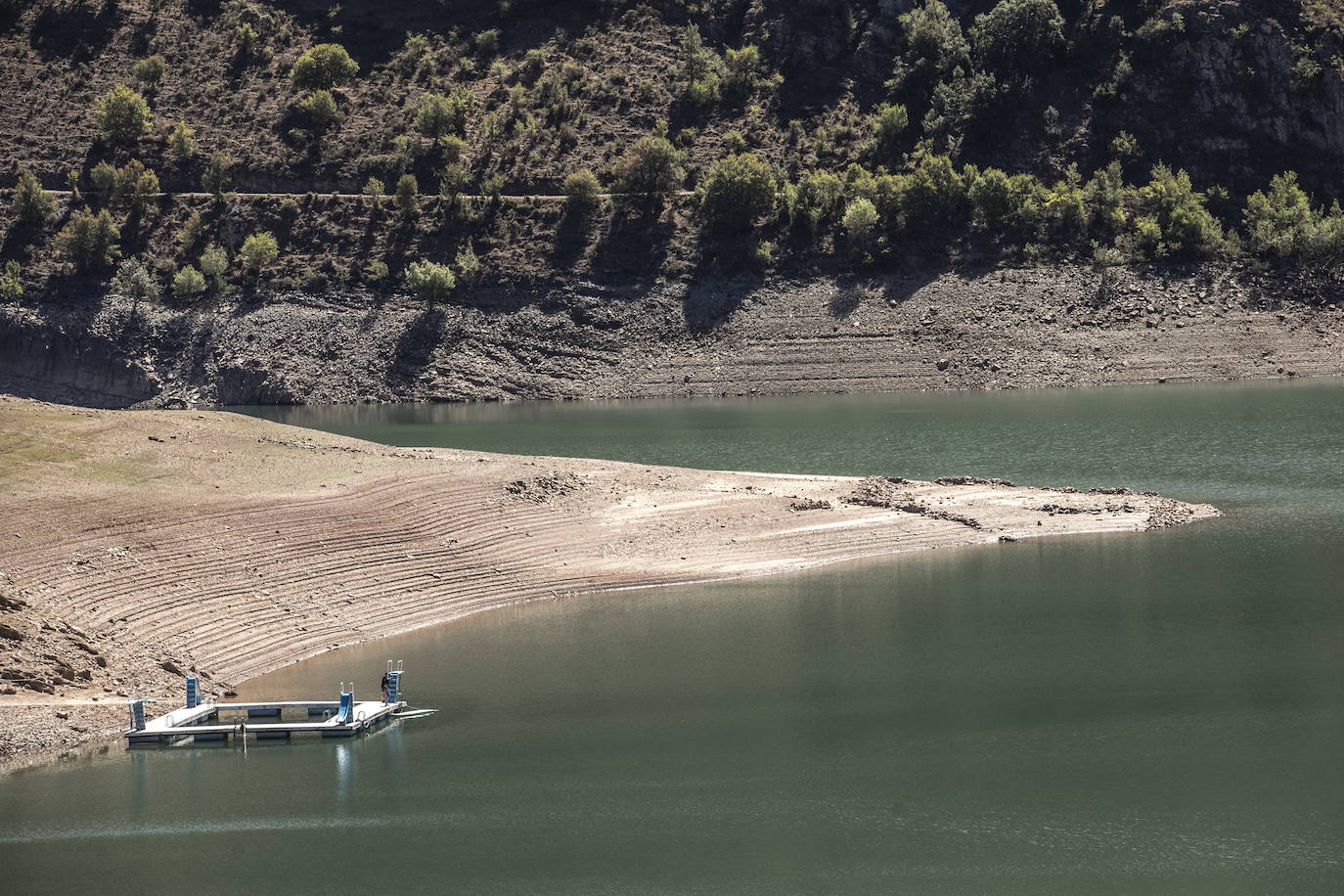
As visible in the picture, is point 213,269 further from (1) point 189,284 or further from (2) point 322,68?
(2) point 322,68

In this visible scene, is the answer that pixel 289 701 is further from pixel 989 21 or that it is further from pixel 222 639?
pixel 989 21

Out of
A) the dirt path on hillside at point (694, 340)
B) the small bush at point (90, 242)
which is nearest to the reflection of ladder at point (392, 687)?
the dirt path on hillside at point (694, 340)

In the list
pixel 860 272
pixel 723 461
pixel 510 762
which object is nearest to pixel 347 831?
pixel 510 762

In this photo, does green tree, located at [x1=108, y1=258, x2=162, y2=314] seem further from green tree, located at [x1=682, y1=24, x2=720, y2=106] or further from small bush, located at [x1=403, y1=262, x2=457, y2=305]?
green tree, located at [x1=682, y1=24, x2=720, y2=106]

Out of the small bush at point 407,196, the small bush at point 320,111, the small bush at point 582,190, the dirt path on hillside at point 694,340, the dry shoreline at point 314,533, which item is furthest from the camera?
the small bush at point 320,111

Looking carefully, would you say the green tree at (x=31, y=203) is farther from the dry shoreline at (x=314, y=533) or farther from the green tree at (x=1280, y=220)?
the green tree at (x=1280, y=220)

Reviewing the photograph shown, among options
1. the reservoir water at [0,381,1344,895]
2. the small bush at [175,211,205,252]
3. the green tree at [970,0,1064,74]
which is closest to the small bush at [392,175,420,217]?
the small bush at [175,211,205,252]
